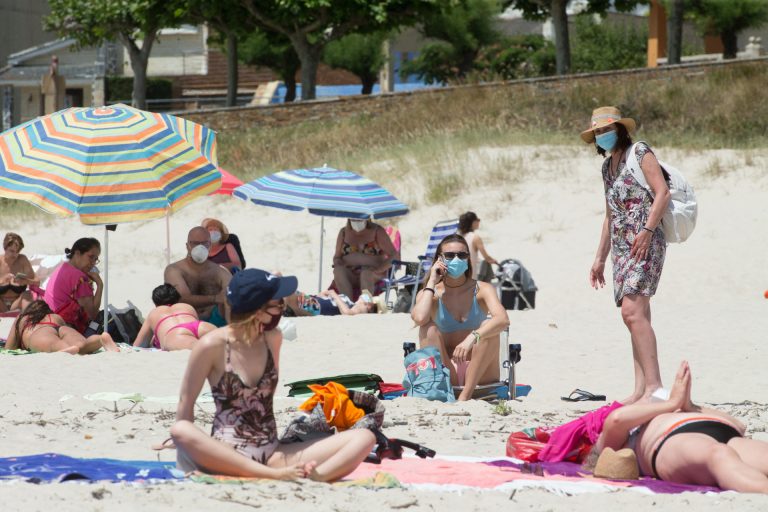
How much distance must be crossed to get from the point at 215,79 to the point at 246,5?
19.1m

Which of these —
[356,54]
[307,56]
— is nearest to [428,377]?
[307,56]

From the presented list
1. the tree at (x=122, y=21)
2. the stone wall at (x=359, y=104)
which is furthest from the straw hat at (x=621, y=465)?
the tree at (x=122, y=21)

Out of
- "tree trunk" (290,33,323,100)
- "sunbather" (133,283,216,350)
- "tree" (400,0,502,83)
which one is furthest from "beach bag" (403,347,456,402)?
"tree" (400,0,502,83)

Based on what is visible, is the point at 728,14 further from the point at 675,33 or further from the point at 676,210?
the point at 676,210

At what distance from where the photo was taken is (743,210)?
53.7ft

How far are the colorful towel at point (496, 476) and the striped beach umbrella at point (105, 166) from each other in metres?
4.04

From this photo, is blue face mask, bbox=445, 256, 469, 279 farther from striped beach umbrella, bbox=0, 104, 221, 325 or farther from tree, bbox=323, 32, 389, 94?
tree, bbox=323, 32, 389, 94

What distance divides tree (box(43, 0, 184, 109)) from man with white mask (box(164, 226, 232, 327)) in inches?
827

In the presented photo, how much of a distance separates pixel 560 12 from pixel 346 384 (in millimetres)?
22144


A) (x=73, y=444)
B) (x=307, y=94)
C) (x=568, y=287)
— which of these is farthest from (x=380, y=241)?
(x=307, y=94)

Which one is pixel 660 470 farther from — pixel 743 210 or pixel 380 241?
pixel 743 210

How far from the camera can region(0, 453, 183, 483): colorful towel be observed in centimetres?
473

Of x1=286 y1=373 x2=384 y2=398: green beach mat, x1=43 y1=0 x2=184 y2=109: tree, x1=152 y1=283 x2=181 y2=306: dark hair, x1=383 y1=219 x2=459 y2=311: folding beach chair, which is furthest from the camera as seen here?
x1=43 y1=0 x2=184 y2=109: tree

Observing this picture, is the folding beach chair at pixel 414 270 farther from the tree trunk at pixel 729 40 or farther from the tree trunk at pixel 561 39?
the tree trunk at pixel 729 40
